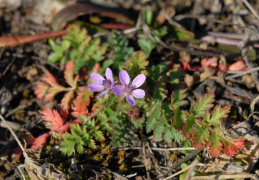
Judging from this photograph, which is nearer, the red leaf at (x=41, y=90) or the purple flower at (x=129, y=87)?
the purple flower at (x=129, y=87)

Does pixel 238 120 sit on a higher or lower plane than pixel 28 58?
lower

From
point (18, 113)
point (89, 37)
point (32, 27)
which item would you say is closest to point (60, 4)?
point (32, 27)

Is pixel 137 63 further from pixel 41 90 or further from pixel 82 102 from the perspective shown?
pixel 41 90

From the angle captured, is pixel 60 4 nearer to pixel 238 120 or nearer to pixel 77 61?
pixel 77 61

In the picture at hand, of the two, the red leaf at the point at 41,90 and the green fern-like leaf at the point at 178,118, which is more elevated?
the red leaf at the point at 41,90

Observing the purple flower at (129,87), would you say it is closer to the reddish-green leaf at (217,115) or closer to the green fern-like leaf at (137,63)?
the green fern-like leaf at (137,63)

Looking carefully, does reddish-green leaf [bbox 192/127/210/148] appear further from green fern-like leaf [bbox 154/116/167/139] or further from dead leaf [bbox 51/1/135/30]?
dead leaf [bbox 51/1/135/30]

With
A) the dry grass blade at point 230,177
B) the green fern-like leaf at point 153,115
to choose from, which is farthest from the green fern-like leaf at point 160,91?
the dry grass blade at point 230,177

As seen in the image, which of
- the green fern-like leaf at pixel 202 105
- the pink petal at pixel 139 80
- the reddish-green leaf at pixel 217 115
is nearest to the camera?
the pink petal at pixel 139 80

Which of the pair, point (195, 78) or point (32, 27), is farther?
point (32, 27)
